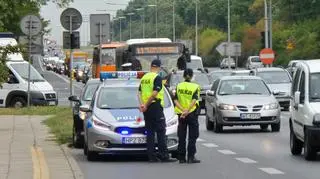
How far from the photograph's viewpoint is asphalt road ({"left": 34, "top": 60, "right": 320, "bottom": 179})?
51.4 feet

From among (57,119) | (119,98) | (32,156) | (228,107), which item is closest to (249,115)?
(228,107)

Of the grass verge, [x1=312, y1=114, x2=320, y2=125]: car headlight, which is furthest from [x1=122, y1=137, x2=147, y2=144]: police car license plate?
the grass verge

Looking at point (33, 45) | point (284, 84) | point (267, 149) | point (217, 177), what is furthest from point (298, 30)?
point (217, 177)

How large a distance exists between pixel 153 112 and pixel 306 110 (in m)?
2.74

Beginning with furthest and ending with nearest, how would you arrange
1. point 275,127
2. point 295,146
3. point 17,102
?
point 17,102, point 275,127, point 295,146

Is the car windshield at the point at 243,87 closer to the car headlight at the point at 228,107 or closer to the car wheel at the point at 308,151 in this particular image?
the car headlight at the point at 228,107

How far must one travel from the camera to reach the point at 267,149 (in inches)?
828

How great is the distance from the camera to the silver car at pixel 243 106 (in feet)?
86.0

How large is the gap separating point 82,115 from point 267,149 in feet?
13.1

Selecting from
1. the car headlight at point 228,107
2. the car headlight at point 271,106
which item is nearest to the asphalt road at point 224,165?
the car headlight at point 228,107

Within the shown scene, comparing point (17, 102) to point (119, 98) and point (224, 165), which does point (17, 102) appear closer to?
point (119, 98)

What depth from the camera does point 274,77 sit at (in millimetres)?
39969

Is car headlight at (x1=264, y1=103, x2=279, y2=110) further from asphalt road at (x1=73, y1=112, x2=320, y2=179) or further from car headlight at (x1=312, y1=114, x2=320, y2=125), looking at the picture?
car headlight at (x1=312, y1=114, x2=320, y2=125)

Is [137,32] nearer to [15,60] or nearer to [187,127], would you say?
[15,60]
